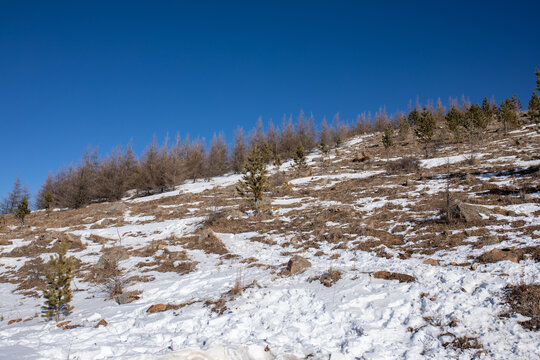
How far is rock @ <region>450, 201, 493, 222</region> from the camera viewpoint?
8820 mm

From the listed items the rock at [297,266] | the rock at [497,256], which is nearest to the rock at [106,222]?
the rock at [297,266]

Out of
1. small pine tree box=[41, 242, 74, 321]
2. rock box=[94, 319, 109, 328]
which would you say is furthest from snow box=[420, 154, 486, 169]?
small pine tree box=[41, 242, 74, 321]

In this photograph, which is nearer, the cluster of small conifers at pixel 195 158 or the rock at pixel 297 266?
the rock at pixel 297 266

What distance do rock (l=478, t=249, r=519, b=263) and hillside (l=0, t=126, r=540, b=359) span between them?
1.2 inches

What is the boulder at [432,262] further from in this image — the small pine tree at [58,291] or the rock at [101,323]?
the small pine tree at [58,291]

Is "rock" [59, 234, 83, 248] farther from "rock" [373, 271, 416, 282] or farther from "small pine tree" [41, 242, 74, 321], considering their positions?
"rock" [373, 271, 416, 282]

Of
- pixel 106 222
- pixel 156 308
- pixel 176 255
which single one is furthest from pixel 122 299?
pixel 106 222

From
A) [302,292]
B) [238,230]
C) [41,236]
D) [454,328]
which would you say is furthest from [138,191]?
[454,328]

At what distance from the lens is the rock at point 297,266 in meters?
7.31

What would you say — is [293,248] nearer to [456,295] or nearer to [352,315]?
[352,315]

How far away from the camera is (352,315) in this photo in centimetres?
511

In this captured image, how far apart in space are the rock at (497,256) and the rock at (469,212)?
2.89m

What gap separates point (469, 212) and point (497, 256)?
358 centimetres

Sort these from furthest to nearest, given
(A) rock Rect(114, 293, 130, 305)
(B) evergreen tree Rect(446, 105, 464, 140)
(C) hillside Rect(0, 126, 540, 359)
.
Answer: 1. (B) evergreen tree Rect(446, 105, 464, 140)
2. (A) rock Rect(114, 293, 130, 305)
3. (C) hillside Rect(0, 126, 540, 359)
